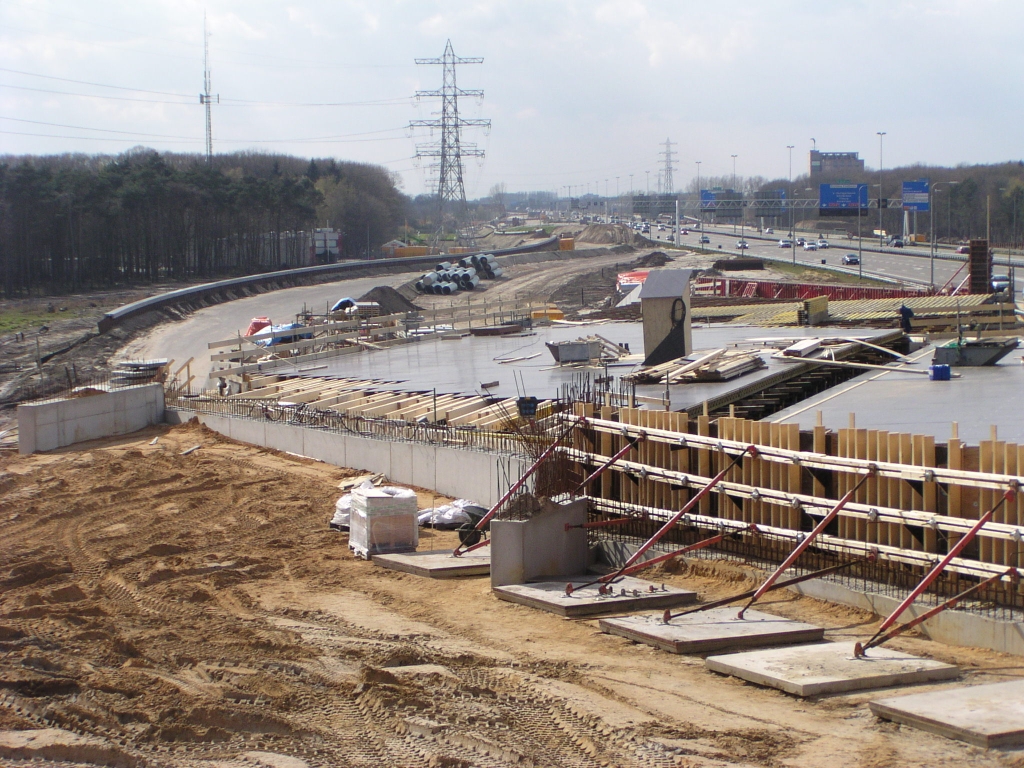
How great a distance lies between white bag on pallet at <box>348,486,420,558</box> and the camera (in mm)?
15016

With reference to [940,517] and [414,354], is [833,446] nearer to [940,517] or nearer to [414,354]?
[940,517]

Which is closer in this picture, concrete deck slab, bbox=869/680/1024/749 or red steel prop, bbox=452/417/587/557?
concrete deck slab, bbox=869/680/1024/749

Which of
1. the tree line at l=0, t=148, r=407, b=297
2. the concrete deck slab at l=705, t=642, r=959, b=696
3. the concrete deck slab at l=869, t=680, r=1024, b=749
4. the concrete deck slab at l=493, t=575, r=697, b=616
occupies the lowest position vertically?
the concrete deck slab at l=493, t=575, r=697, b=616

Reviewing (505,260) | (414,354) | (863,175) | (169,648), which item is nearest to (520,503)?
(169,648)

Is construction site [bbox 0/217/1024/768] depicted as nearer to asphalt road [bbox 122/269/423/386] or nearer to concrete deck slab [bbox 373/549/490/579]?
concrete deck slab [bbox 373/549/490/579]

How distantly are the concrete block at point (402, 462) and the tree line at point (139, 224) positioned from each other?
63398 mm

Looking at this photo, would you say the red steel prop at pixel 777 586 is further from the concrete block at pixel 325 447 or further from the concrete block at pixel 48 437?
the concrete block at pixel 48 437

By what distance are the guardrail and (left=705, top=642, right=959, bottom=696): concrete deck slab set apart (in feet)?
170

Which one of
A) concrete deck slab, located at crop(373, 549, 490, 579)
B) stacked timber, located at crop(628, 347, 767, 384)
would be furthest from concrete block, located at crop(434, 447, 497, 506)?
stacked timber, located at crop(628, 347, 767, 384)

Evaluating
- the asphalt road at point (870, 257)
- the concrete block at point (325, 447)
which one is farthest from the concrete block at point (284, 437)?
the asphalt road at point (870, 257)

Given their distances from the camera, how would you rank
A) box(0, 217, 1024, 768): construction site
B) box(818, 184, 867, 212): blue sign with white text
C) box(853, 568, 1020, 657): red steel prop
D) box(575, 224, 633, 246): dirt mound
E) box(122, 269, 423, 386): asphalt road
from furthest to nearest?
1. box(575, 224, 633, 246): dirt mound
2. box(818, 184, 867, 212): blue sign with white text
3. box(122, 269, 423, 386): asphalt road
4. box(853, 568, 1020, 657): red steel prop
5. box(0, 217, 1024, 768): construction site

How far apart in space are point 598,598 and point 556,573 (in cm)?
174

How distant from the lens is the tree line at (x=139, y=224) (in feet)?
251

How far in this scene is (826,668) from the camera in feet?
29.1
